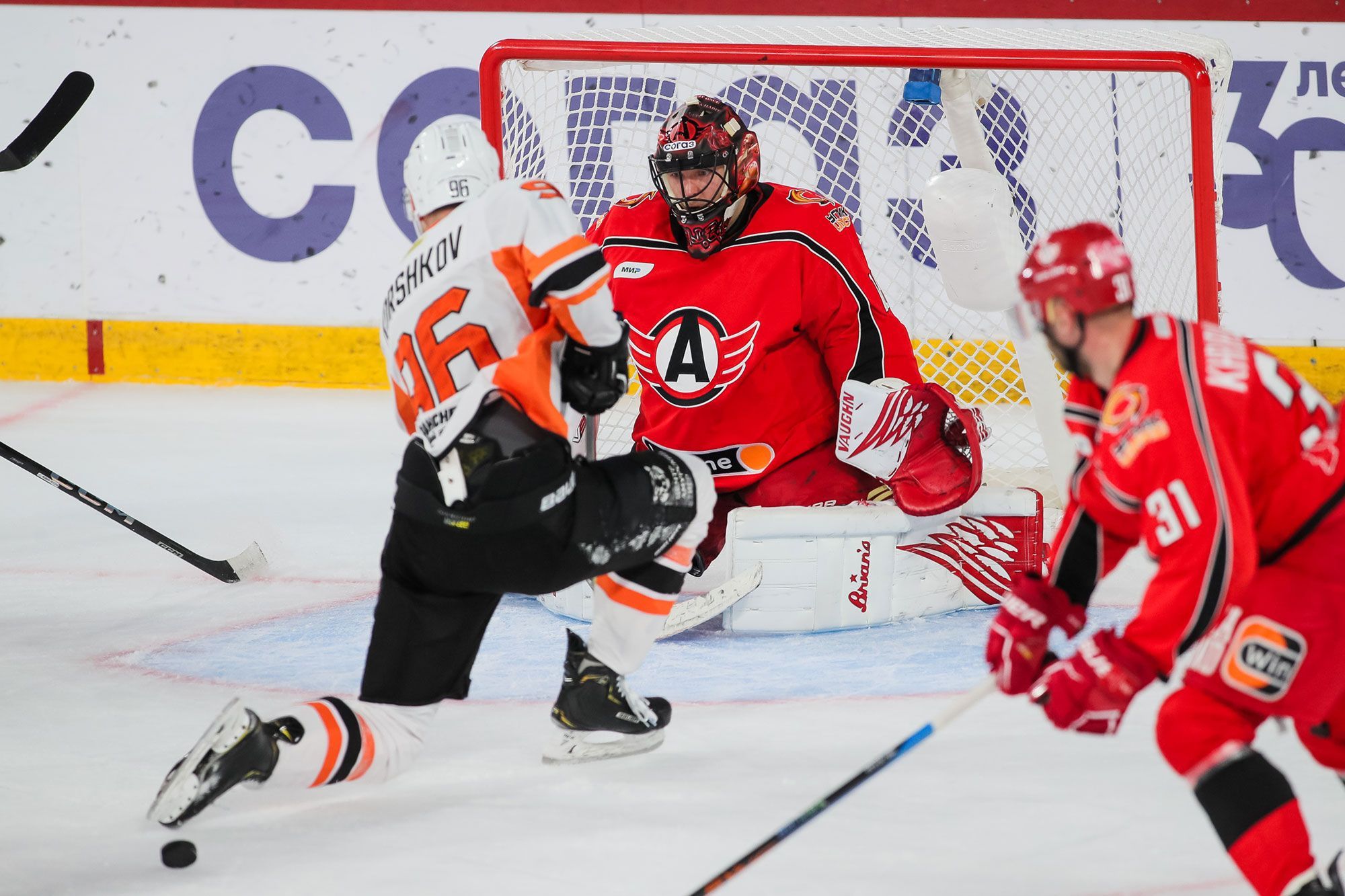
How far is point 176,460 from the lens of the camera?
477cm

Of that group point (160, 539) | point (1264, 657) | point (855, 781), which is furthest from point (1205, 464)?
point (160, 539)

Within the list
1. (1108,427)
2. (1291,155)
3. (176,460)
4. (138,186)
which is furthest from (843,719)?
(138,186)

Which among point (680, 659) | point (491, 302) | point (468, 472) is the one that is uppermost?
point (491, 302)

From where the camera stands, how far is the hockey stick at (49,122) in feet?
10.3

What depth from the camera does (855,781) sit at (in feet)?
5.87

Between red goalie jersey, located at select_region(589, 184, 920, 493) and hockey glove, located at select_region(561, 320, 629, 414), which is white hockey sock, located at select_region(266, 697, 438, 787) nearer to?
hockey glove, located at select_region(561, 320, 629, 414)

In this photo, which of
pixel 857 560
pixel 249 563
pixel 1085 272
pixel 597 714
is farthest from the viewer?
pixel 249 563

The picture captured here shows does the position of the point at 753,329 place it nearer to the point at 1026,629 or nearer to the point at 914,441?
the point at 914,441

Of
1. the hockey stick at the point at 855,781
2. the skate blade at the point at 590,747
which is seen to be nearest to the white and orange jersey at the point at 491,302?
the skate blade at the point at 590,747

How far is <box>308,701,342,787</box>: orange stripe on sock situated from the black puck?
20cm

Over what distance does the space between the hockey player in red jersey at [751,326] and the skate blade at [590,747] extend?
3.07 feet

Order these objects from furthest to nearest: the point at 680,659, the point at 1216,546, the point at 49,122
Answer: the point at 49,122 < the point at 680,659 < the point at 1216,546

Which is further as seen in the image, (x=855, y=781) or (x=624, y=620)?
(x=624, y=620)

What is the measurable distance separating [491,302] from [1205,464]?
3.39 ft
